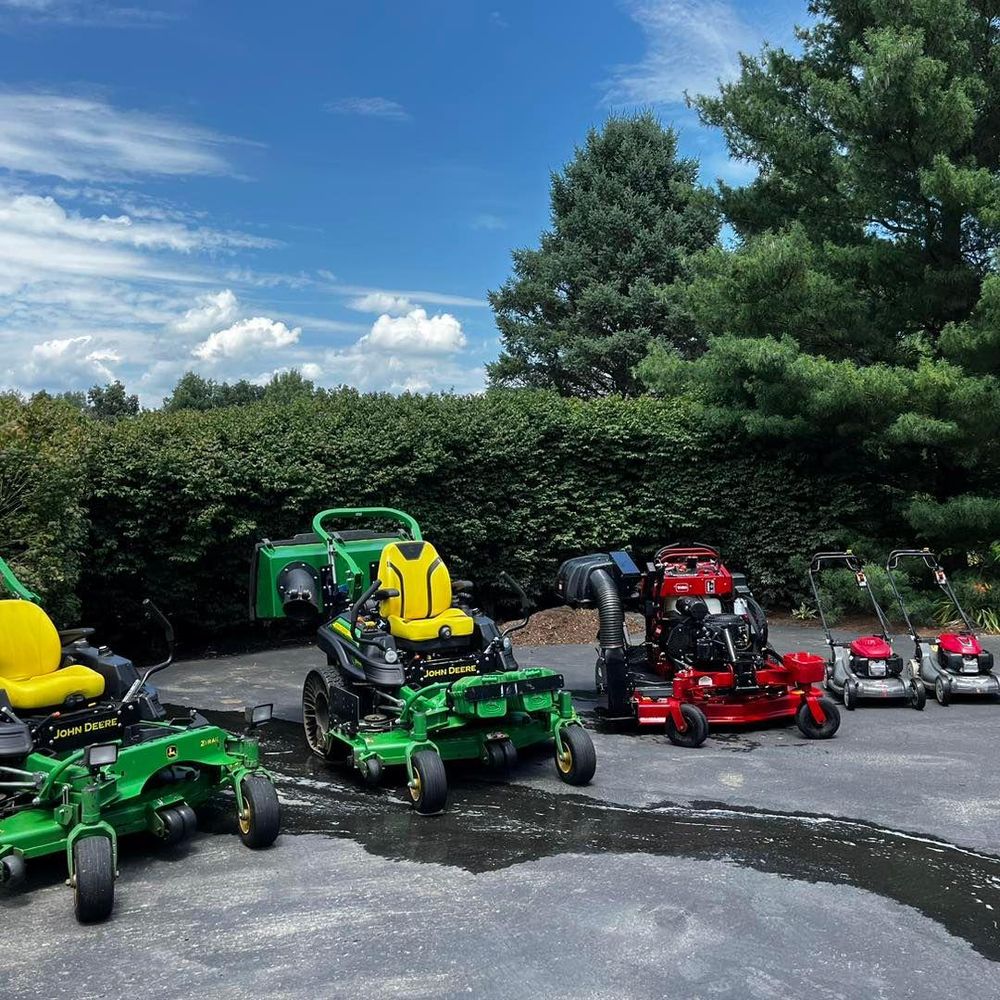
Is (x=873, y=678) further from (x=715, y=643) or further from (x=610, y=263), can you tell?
(x=610, y=263)

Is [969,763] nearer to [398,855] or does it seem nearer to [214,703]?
[398,855]

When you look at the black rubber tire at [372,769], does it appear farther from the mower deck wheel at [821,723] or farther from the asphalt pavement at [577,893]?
the mower deck wheel at [821,723]

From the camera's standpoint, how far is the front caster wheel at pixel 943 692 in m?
10.0

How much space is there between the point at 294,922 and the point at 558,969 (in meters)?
1.38

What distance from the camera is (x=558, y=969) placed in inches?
174

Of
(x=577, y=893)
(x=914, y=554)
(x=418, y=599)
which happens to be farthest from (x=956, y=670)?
(x=577, y=893)

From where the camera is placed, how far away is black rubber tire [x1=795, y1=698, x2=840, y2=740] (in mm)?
8664

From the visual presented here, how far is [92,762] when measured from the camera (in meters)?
5.26

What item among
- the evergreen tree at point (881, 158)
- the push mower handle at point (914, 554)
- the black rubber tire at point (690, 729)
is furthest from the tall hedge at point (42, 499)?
the evergreen tree at point (881, 158)

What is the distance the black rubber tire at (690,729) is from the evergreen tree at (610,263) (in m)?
20.4

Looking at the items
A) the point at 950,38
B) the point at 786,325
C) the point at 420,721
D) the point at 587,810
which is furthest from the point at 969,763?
the point at 950,38

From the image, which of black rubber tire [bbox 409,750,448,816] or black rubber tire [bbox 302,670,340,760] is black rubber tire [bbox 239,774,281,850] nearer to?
black rubber tire [bbox 409,750,448,816]

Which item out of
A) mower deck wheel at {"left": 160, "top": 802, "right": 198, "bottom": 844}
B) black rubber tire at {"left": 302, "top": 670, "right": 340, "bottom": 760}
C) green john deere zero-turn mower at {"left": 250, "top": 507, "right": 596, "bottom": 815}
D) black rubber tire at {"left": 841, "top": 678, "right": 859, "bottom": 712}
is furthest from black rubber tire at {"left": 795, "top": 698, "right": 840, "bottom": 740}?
mower deck wheel at {"left": 160, "top": 802, "right": 198, "bottom": 844}

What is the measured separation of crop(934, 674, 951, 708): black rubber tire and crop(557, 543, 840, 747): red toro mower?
162 cm
